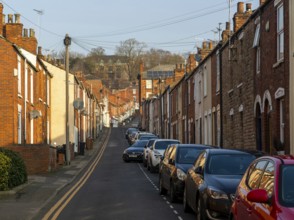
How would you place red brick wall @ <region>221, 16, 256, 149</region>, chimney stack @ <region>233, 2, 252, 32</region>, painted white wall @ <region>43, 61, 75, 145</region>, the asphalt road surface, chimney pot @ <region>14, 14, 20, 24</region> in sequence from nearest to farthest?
the asphalt road surface
red brick wall @ <region>221, 16, 256, 149</region>
chimney stack @ <region>233, 2, 252, 32</region>
chimney pot @ <region>14, 14, 20, 24</region>
painted white wall @ <region>43, 61, 75, 145</region>

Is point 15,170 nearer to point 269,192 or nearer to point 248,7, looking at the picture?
point 269,192

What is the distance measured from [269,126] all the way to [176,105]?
34286 millimetres

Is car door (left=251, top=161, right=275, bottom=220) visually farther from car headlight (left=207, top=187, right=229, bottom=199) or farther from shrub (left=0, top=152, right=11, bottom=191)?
shrub (left=0, top=152, right=11, bottom=191)

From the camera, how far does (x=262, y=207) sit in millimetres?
7680

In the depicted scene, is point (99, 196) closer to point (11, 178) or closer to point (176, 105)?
point (11, 178)

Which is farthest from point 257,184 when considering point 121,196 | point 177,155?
point 121,196

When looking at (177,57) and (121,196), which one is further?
(177,57)

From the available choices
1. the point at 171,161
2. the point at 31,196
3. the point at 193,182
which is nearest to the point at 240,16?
the point at 171,161

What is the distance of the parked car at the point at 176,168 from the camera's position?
1661 cm

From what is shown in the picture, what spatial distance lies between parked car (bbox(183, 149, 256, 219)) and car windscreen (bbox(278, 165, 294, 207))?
379cm

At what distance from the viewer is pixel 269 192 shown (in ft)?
25.1

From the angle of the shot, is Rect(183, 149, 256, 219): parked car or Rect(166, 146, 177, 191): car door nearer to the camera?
Rect(183, 149, 256, 219): parked car

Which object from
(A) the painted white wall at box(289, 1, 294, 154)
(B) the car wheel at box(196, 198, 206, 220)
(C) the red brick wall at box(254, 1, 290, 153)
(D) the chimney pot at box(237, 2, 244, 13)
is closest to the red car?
(B) the car wheel at box(196, 198, 206, 220)

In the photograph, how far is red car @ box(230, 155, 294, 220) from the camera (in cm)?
717
